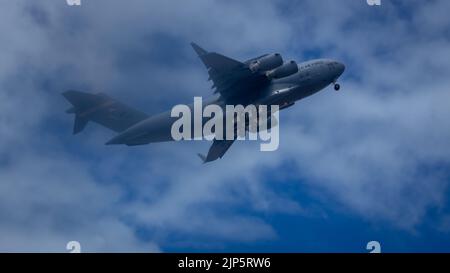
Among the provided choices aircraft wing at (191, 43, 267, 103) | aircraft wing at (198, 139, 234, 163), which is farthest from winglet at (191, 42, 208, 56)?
aircraft wing at (198, 139, 234, 163)

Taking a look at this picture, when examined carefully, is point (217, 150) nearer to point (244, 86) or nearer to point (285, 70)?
point (244, 86)

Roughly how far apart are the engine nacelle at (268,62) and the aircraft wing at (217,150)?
8012 mm

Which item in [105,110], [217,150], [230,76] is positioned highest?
[105,110]

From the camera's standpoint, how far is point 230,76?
4578 cm

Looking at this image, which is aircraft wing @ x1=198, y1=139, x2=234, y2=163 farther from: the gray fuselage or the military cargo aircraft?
the gray fuselage

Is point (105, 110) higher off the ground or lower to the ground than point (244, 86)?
higher

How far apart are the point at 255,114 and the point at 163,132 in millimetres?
6634

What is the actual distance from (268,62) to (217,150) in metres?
9.54

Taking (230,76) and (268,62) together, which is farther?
(230,76)

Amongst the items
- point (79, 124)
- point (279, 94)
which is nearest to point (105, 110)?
point (79, 124)

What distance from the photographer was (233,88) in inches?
1857
